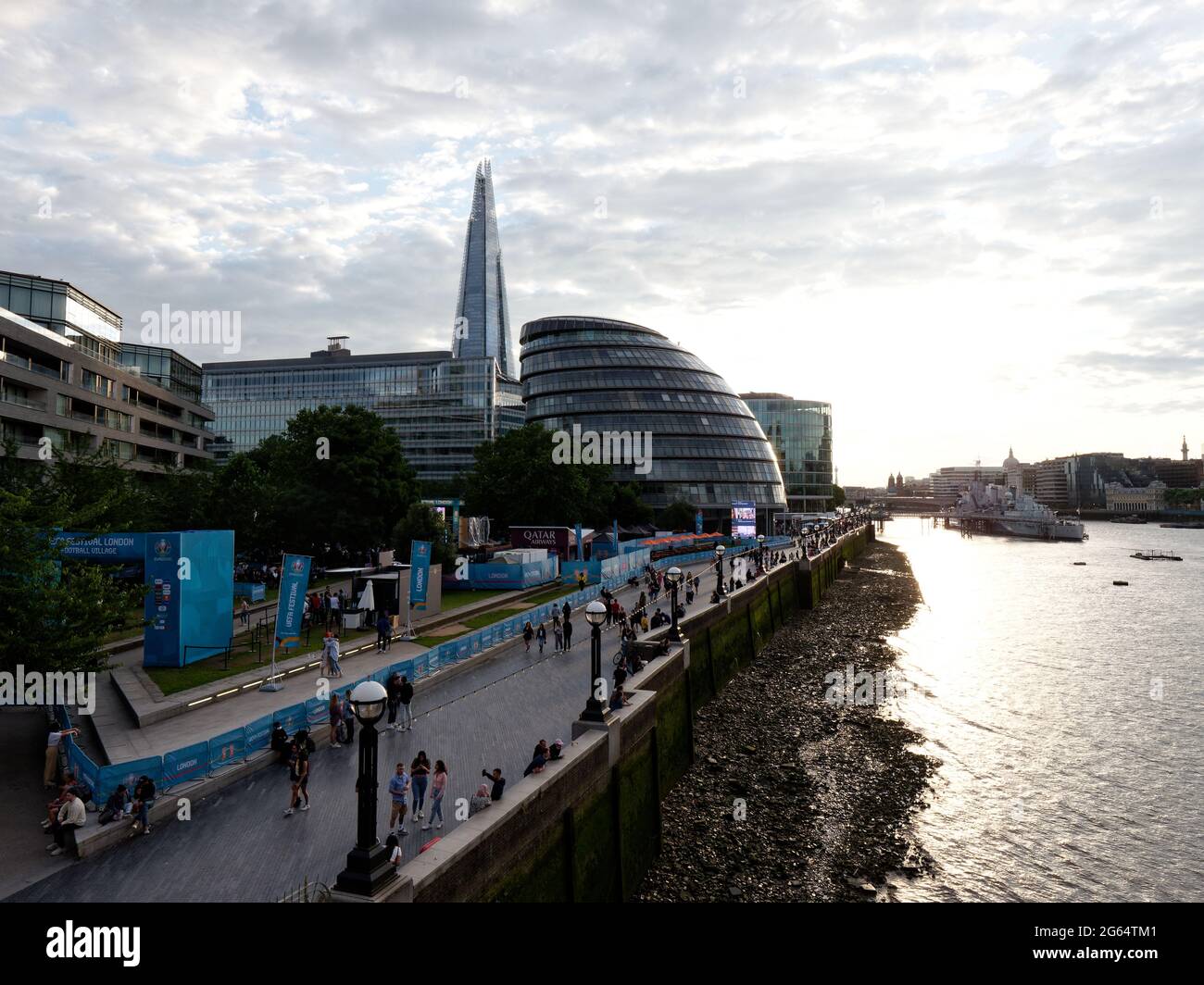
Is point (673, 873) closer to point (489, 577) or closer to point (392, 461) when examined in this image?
point (489, 577)

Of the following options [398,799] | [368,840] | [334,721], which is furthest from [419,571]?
[368,840]

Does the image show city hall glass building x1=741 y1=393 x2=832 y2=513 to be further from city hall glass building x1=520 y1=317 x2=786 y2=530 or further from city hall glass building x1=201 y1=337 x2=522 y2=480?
city hall glass building x1=520 y1=317 x2=786 y2=530

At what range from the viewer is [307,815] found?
1364 cm

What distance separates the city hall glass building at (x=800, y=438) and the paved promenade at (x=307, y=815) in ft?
530

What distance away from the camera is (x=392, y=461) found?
5250 cm

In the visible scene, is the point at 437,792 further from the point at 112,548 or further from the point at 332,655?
the point at 112,548

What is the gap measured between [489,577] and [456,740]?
88.8 feet

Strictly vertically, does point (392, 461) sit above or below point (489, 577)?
above

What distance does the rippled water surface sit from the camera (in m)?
18.4

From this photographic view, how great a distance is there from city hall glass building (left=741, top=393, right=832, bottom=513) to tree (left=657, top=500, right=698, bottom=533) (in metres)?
99.2

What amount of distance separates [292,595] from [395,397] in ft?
428

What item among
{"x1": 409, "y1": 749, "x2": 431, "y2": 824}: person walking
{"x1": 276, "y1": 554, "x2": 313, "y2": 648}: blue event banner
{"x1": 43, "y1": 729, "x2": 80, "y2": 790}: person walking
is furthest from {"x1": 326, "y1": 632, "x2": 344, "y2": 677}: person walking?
{"x1": 409, "y1": 749, "x2": 431, "y2": 824}: person walking
